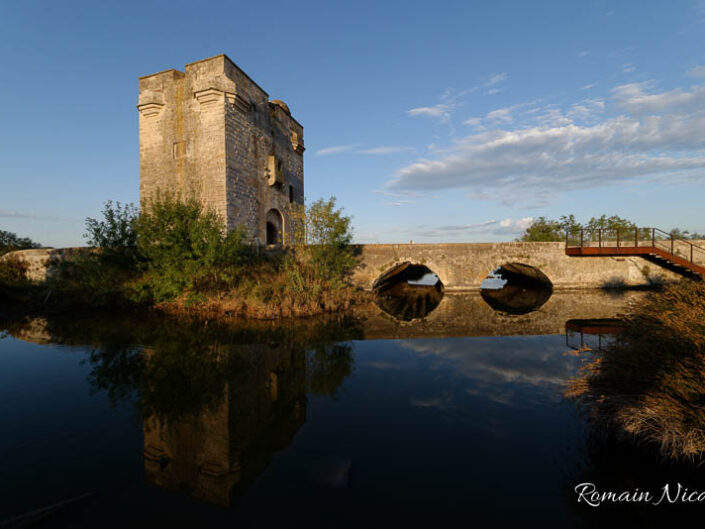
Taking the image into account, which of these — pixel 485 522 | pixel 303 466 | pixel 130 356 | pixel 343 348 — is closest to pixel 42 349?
pixel 130 356

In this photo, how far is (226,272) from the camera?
38.4 feet

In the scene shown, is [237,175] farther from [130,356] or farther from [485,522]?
[485,522]

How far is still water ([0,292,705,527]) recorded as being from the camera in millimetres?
2572

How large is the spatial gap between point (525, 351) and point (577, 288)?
518 inches

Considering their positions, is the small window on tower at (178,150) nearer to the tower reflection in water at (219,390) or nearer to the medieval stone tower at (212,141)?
the medieval stone tower at (212,141)

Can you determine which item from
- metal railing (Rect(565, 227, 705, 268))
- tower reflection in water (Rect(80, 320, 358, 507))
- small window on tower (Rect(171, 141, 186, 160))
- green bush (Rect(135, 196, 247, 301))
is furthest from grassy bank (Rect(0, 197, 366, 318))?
metal railing (Rect(565, 227, 705, 268))

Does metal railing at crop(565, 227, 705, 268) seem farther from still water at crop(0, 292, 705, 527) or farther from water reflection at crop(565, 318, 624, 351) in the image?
still water at crop(0, 292, 705, 527)

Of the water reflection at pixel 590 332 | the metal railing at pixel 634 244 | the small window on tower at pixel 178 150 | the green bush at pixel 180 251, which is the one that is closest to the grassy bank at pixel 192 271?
the green bush at pixel 180 251

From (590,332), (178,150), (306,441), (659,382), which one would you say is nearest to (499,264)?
(590,332)

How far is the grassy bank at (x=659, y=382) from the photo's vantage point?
2.84 m

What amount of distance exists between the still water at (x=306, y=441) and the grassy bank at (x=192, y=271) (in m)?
3.86

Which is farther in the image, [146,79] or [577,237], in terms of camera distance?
[577,237]

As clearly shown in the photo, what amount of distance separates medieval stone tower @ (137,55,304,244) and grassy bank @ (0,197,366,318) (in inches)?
83.9
